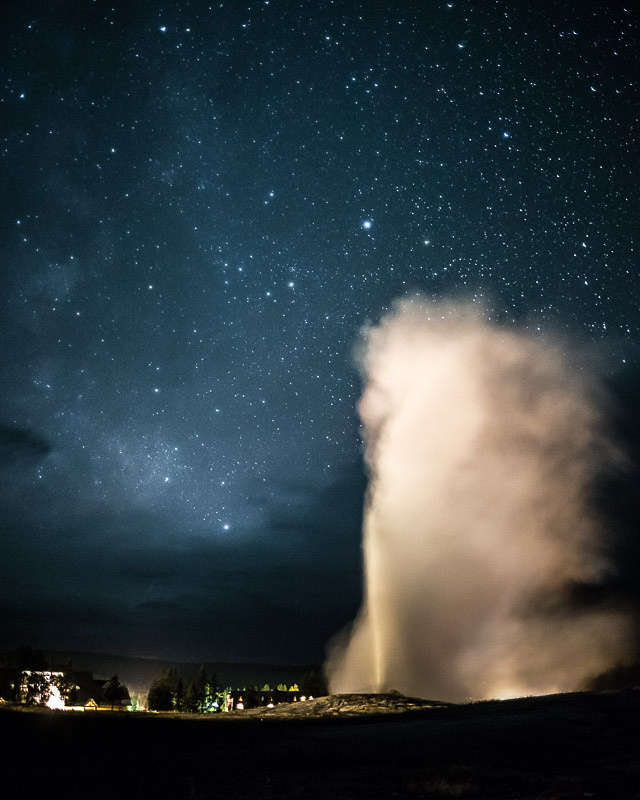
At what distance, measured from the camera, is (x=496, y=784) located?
9.69 m

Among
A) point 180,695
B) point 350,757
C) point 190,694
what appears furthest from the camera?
point 180,695

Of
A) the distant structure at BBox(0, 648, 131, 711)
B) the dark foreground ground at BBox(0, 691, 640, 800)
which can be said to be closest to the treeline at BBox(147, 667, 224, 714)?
the distant structure at BBox(0, 648, 131, 711)

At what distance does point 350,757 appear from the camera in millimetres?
13953

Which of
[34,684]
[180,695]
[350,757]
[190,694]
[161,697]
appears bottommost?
[180,695]

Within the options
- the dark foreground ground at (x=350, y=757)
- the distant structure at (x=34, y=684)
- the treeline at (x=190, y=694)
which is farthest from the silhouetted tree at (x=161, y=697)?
the dark foreground ground at (x=350, y=757)

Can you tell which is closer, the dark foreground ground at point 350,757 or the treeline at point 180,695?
the dark foreground ground at point 350,757

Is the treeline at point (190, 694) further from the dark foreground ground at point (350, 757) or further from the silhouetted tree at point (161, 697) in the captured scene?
the dark foreground ground at point (350, 757)

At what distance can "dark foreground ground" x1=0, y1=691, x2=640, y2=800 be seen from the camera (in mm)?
9617

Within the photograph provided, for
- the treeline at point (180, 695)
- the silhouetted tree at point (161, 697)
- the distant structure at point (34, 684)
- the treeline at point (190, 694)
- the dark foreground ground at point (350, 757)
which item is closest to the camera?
the dark foreground ground at point (350, 757)

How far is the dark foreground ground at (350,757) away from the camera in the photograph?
9.62 meters

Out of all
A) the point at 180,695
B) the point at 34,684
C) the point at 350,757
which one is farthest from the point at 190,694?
the point at 350,757

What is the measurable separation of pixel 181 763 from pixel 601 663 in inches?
2595

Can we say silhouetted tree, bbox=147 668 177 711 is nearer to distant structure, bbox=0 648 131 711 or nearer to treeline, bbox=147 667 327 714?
treeline, bbox=147 667 327 714

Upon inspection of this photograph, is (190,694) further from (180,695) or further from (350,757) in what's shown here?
(350,757)
